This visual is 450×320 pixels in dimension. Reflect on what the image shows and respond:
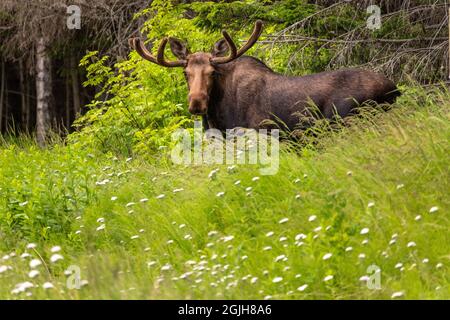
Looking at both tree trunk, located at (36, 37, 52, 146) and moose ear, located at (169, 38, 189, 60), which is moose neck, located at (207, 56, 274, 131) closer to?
moose ear, located at (169, 38, 189, 60)

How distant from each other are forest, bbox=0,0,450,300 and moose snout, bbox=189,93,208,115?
0.60 metres

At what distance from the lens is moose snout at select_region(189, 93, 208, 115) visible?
11039 mm

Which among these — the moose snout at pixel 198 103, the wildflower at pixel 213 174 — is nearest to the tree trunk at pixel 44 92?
the moose snout at pixel 198 103

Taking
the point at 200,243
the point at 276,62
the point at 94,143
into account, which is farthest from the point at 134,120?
the point at 200,243

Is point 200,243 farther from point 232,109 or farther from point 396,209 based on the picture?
point 232,109

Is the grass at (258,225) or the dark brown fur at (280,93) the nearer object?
the grass at (258,225)

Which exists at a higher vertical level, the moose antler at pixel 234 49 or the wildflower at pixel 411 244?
the moose antler at pixel 234 49

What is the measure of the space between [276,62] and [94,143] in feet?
8.87

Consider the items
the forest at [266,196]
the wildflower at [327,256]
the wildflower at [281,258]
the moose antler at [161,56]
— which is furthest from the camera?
the moose antler at [161,56]

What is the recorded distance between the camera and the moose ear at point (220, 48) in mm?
11516

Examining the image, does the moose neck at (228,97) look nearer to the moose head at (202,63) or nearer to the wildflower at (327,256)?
the moose head at (202,63)

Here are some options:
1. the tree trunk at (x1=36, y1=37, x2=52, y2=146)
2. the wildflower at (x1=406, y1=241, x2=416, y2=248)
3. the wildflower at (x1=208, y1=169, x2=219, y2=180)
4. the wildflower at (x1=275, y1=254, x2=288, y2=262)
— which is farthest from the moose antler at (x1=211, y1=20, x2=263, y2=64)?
the tree trunk at (x1=36, y1=37, x2=52, y2=146)

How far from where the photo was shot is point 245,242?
7793 millimetres

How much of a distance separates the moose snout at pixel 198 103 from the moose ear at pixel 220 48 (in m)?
0.65
